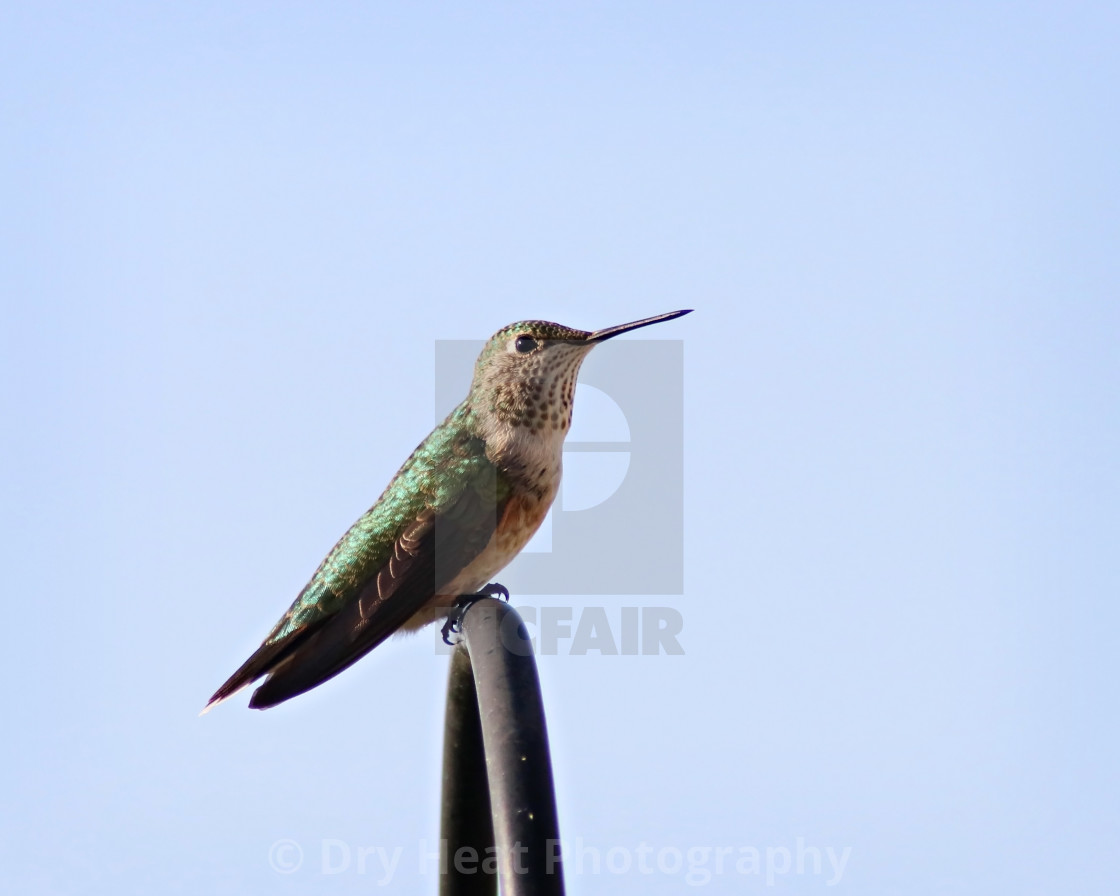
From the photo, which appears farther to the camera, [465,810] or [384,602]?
[384,602]

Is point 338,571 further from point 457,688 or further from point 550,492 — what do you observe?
point 457,688

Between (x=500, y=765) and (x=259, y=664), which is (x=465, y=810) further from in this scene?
(x=259, y=664)

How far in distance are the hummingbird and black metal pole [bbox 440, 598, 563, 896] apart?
1.03m

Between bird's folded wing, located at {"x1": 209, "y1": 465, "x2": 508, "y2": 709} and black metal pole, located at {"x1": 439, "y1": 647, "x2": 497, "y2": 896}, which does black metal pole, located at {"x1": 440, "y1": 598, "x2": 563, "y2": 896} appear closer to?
black metal pole, located at {"x1": 439, "y1": 647, "x2": 497, "y2": 896}

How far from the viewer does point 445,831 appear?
4688 mm

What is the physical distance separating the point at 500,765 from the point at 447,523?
2647mm

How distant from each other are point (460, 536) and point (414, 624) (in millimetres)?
545

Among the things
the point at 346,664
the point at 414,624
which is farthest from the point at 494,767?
the point at 414,624

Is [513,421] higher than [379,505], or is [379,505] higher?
[513,421]

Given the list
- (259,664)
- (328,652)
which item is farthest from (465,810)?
(259,664)

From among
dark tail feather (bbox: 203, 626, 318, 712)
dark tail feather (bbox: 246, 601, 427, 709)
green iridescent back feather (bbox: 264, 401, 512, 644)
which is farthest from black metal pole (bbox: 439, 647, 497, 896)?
green iridescent back feather (bbox: 264, 401, 512, 644)

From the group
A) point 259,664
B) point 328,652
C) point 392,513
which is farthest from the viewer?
point 392,513

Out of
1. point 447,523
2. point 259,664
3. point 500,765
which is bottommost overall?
point 500,765

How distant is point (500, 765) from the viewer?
147 inches
